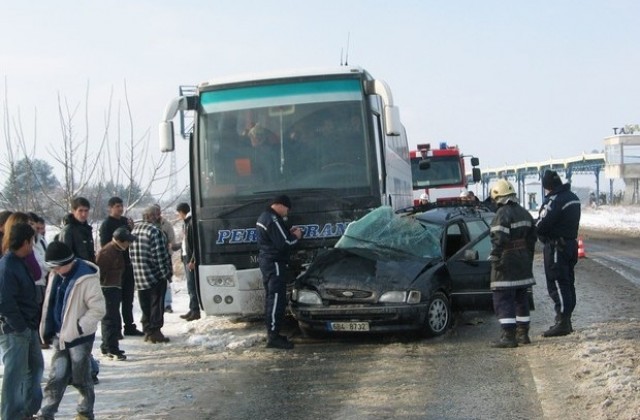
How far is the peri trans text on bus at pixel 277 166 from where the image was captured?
33.8 ft

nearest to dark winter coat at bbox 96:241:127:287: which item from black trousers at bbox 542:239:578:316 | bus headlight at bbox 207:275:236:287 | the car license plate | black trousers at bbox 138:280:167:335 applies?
black trousers at bbox 138:280:167:335

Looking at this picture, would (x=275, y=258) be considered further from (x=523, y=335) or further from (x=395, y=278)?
(x=523, y=335)

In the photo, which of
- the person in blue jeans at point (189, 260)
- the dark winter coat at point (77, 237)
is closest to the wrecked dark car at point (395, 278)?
the dark winter coat at point (77, 237)

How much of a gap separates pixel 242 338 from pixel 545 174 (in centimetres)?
433

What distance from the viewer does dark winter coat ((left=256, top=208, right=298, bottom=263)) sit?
31.6 feet

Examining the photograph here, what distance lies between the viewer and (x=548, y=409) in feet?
20.7

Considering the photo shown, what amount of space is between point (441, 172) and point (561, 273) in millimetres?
15718

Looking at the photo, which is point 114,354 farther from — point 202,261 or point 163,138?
point 163,138

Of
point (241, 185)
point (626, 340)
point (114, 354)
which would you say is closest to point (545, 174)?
point (626, 340)

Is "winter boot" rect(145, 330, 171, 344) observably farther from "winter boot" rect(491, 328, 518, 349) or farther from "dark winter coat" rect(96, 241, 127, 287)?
"winter boot" rect(491, 328, 518, 349)

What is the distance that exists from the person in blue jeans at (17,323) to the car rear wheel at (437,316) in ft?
16.0

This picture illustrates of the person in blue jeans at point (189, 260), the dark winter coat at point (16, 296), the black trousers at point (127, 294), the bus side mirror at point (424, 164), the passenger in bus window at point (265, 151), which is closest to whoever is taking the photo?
the dark winter coat at point (16, 296)

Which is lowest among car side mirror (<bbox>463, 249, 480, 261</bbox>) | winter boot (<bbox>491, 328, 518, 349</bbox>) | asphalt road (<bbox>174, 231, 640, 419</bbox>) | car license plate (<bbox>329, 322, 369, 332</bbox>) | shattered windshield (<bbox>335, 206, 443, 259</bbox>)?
asphalt road (<bbox>174, 231, 640, 419</bbox>)

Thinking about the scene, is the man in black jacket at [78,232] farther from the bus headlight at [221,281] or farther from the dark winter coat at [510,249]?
the dark winter coat at [510,249]
